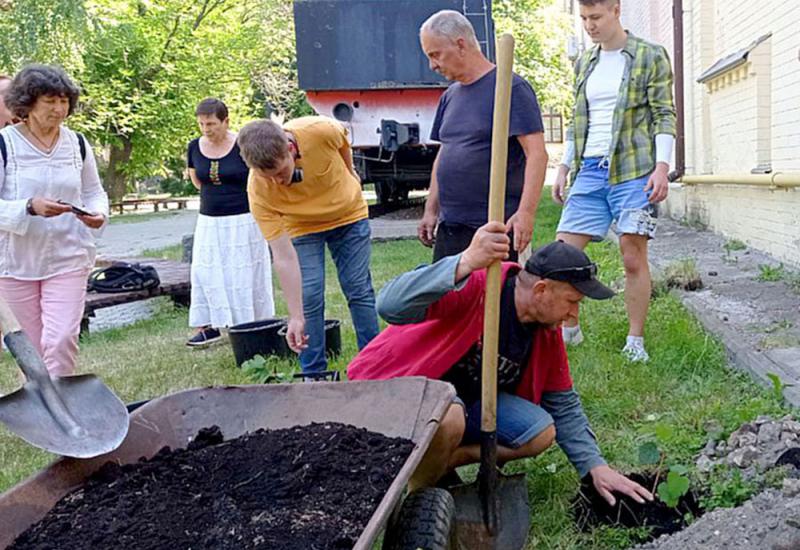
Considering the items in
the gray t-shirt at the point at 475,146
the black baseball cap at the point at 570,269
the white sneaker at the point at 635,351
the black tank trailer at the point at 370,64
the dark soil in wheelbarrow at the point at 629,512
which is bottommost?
the dark soil in wheelbarrow at the point at 629,512

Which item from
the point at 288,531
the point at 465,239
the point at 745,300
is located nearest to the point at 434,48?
the point at 465,239

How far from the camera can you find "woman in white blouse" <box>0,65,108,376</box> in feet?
11.7

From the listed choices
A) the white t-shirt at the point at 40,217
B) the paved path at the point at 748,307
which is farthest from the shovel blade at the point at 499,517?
the white t-shirt at the point at 40,217

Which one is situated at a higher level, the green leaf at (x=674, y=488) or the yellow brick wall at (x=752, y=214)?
the yellow brick wall at (x=752, y=214)

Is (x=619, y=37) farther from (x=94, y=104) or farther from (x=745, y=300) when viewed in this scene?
(x=94, y=104)

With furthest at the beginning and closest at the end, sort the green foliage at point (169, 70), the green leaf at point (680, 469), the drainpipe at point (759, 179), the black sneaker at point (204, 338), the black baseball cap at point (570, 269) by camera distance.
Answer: the green foliage at point (169, 70), the drainpipe at point (759, 179), the black sneaker at point (204, 338), the green leaf at point (680, 469), the black baseball cap at point (570, 269)

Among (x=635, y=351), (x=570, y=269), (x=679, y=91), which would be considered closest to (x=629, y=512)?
(x=570, y=269)

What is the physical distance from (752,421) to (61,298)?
2.80 metres

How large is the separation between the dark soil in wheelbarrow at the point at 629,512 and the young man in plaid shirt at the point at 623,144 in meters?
1.50

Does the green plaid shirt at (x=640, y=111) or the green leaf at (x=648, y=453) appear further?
the green plaid shirt at (x=640, y=111)

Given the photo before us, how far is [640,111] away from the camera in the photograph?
14.0 feet

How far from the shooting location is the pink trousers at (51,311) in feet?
12.3

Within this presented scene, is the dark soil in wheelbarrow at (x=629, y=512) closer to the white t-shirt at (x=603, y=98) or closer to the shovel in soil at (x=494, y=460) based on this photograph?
the shovel in soil at (x=494, y=460)

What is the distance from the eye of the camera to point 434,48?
3697mm
